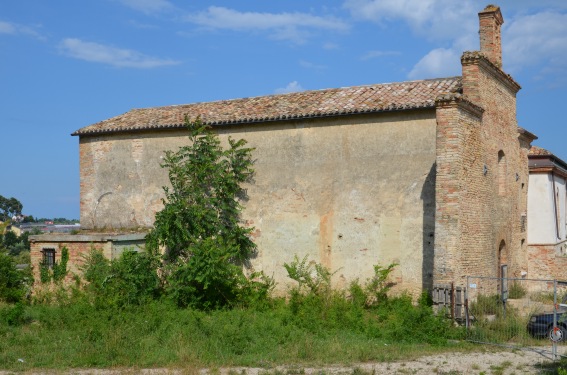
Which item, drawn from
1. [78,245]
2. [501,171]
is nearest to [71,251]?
[78,245]

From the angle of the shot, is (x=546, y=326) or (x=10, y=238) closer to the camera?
(x=546, y=326)

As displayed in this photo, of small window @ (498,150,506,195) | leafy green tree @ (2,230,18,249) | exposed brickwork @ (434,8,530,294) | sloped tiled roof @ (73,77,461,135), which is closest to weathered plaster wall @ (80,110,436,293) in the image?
sloped tiled roof @ (73,77,461,135)

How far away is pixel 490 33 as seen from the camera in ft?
69.8

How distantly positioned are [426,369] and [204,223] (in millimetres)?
9450

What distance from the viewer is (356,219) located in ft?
64.9

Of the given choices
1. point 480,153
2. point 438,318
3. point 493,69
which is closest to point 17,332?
point 438,318

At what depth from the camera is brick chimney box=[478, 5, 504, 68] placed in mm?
21281

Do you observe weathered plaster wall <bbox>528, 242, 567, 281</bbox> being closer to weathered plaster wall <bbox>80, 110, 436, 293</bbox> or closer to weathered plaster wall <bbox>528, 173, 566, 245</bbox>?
weathered plaster wall <bbox>528, 173, 566, 245</bbox>

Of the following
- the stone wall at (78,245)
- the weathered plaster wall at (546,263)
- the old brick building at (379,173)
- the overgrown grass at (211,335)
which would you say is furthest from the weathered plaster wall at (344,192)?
the weathered plaster wall at (546,263)

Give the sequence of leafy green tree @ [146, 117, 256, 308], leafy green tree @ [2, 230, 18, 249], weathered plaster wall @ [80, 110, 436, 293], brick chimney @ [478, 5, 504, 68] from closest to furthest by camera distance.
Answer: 1. weathered plaster wall @ [80, 110, 436, 293]
2. leafy green tree @ [146, 117, 256, 308]
3. brick chimney @ [478, 5, 504, 68]
4. leafy green tree @ [2, 230, 18, 249]

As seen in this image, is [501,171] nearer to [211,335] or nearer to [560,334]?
[560,334]

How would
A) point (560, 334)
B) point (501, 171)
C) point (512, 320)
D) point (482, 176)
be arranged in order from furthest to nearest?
1. point (501, 171)
2. point (482, 176)
3. point (512, 320)
4. point (560, 334)

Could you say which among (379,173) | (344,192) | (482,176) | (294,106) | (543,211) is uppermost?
(294,106)

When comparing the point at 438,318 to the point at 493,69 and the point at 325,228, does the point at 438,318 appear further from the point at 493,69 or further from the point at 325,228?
the point at 493,69
